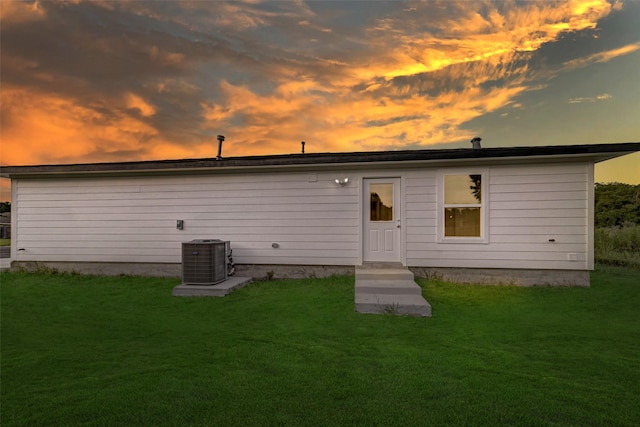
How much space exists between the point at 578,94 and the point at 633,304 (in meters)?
6.83

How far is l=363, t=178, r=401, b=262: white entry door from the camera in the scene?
7.41 m

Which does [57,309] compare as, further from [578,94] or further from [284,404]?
[578,94]

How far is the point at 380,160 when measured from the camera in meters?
7.00

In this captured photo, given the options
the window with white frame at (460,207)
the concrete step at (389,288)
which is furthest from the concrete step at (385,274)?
the window with white frame at (460,207)

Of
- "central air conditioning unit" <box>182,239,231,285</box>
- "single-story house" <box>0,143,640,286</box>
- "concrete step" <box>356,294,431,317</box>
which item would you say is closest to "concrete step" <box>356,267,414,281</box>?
"single-story house" <box>0,143,640,286</box>

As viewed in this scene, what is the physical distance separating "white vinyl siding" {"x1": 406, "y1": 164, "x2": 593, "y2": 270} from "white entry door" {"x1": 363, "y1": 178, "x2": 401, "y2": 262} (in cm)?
61

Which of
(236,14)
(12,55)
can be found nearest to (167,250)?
(12,55)

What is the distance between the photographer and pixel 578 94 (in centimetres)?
923

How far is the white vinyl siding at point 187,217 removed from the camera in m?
7.59

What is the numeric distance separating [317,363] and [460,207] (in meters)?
5.60

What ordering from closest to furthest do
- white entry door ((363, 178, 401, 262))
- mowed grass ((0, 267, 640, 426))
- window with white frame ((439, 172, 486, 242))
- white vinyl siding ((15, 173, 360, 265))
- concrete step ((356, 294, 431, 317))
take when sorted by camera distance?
mowed grass ((0, 267, 640, 426))
concrete step ((356, 294, 431, 317))
window with white frame ((439, 172, 486, 242))
white entry door ((363, 178, 401, 262))
white vinyl siding ((15, 173, 360, 265))

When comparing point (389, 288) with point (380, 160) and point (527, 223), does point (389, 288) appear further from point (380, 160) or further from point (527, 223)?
point (527, 223)

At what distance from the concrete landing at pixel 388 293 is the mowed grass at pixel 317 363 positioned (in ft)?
0.84

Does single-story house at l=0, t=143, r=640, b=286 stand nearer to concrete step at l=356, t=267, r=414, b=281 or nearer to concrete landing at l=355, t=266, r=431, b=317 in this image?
concrete step at l=356, t=267, r=414, b=281
